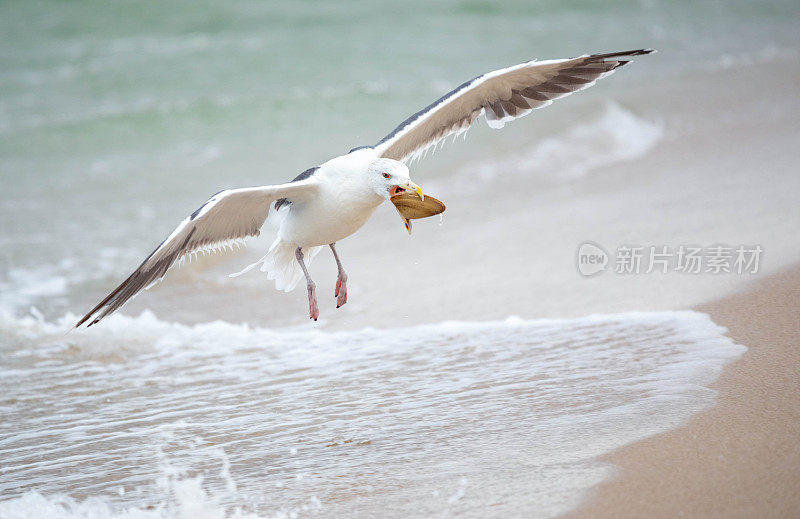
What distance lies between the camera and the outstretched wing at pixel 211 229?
5.11 meters

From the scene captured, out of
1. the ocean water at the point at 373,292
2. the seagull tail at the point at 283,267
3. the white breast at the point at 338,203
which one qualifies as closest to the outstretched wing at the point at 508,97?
the white breast at the point at 338,203

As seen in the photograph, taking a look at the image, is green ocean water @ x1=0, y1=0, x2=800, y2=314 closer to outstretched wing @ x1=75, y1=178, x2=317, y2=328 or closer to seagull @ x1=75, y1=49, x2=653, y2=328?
outstretched wing @ x1=75, y1=178, x2=317, y2=328

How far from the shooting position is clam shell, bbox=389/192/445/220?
4914 millimetres

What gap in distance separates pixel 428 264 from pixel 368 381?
105 inches

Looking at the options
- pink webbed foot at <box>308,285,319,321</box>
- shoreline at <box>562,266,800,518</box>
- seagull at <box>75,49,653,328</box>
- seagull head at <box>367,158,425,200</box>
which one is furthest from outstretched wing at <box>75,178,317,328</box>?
shoreline at <box>562,266,800,518</box>

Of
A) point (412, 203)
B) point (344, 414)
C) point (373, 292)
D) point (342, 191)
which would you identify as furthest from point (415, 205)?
point (373, 292)

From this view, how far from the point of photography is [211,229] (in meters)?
5.79

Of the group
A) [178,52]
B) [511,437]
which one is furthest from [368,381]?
[178,52]

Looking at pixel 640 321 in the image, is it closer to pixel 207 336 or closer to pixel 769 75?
pixel 207 336

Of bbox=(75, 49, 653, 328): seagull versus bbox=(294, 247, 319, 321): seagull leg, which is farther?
bbox=(294, 247, 319, 321): seagull leg

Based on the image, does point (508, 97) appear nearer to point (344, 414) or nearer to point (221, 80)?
point (344, 414)

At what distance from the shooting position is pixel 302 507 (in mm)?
4004

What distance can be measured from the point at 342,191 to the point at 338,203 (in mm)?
78

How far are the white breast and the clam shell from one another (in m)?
0.33
